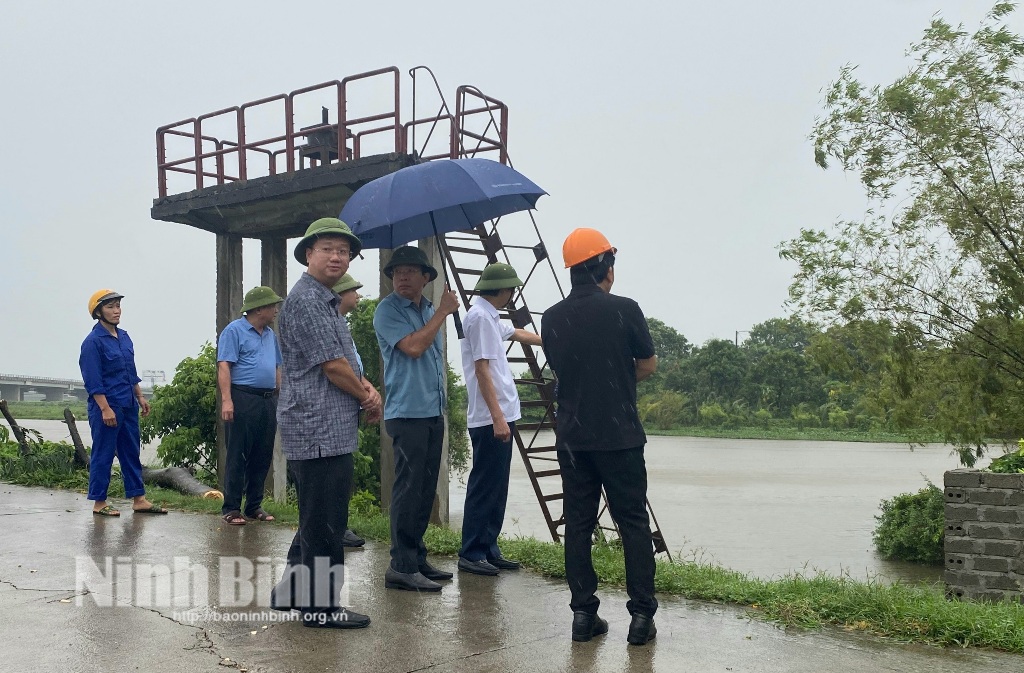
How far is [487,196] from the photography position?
596 cm

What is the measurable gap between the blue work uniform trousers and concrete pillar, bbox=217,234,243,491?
402cm

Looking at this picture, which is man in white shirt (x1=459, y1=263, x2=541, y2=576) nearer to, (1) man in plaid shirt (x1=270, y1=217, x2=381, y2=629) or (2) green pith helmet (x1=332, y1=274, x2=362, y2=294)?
(2) green pith helmet (x1=332, y1=274, x2=362, y2=294)

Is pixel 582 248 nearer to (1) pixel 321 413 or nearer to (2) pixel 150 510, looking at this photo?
(1) pixel 321 413

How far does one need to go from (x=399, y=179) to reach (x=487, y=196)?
21.8 inches

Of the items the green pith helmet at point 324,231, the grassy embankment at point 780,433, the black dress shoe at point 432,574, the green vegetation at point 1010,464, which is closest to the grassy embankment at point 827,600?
the black dress shoe at point 432,574

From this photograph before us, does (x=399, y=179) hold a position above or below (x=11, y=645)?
above

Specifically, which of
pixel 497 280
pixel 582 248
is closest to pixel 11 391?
pixel 497 280

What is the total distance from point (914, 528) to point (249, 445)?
9927 millimetres

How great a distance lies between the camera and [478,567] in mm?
6305

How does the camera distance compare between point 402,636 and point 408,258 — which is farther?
point 408,258

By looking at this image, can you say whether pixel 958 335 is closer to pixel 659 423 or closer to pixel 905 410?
pixel 905 410

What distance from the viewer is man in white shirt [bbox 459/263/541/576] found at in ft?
19.9

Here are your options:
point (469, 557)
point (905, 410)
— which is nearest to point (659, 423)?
point (905, 410)

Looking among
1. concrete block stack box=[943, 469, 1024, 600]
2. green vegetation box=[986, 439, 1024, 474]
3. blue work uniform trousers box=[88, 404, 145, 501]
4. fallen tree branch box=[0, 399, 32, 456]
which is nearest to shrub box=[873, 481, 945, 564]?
green vegetation box=[986, 439, 1024, 474]
